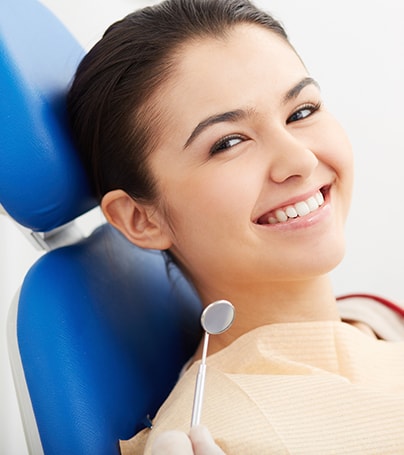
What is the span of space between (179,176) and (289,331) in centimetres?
30

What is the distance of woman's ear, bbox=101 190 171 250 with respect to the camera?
1.16 meters

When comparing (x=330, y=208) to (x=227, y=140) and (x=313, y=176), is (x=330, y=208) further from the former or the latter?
(x=227, y=140)

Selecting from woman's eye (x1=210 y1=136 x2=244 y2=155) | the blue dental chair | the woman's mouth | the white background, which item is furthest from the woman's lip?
the white background

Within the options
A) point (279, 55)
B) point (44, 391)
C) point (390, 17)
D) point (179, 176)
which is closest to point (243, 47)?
A: point (279, 55)

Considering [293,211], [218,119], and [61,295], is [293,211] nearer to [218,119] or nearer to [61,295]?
[218,119]

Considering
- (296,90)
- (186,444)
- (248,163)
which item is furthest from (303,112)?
(186,444)

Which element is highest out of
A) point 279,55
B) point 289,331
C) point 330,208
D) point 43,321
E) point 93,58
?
point 93,58

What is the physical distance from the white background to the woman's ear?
0.93 metres

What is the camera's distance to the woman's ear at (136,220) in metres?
1.16

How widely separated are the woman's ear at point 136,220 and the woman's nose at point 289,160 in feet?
0.71

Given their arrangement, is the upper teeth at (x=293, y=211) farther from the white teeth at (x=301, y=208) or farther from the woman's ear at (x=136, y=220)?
the woman's ear at (x=136, y=220)

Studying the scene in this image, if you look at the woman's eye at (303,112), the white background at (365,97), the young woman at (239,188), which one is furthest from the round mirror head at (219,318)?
the white background at (365,97)

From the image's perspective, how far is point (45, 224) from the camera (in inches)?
44.7

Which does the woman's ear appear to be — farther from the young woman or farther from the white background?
the white background
